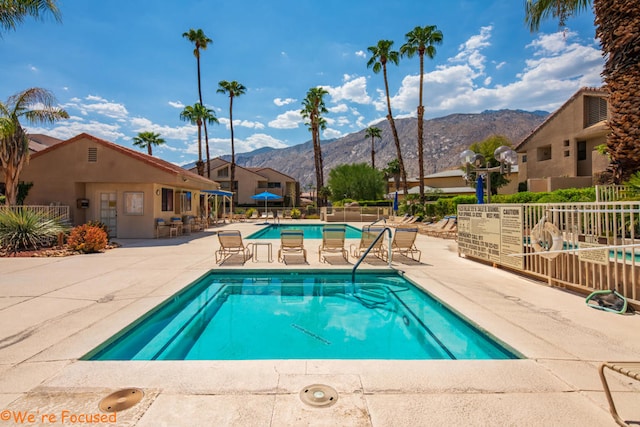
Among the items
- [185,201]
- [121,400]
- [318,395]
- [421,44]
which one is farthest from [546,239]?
[421,44]

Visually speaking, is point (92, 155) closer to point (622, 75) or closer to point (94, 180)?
point (94, 180)

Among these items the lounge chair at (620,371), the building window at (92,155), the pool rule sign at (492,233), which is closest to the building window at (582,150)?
the pool rule sign at (492,233)

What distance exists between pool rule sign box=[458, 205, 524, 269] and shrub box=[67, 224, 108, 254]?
11759 millimetres

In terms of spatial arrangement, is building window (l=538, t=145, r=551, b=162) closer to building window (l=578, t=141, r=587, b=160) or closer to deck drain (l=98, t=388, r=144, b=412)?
building window (l=578, t=141, r=587, b=160)

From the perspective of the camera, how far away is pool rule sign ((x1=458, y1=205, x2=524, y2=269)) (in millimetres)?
7173

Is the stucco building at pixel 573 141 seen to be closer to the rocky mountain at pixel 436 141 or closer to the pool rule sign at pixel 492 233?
the pool rule sign at pixel 492 233

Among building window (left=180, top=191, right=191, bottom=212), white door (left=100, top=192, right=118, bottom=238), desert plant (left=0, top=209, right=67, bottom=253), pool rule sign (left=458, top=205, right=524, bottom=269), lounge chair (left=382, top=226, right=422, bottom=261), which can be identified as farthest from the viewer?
building window (left=180, top=191, right=191, bottom=212)

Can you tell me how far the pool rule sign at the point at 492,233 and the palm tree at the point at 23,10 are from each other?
14901 millimetres

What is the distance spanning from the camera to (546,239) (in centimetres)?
607

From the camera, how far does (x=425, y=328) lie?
4914mm

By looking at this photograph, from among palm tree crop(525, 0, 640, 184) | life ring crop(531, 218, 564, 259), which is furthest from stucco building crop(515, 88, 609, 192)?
life ring crop(531, 218, 564, 259)

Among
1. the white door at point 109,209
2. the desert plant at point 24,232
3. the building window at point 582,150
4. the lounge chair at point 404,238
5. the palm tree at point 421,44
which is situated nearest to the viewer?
the lounge chair at point 404,238

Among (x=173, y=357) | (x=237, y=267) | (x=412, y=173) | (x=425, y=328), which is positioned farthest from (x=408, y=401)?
(x=412, y=173)

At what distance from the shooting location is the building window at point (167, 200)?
1661cm
